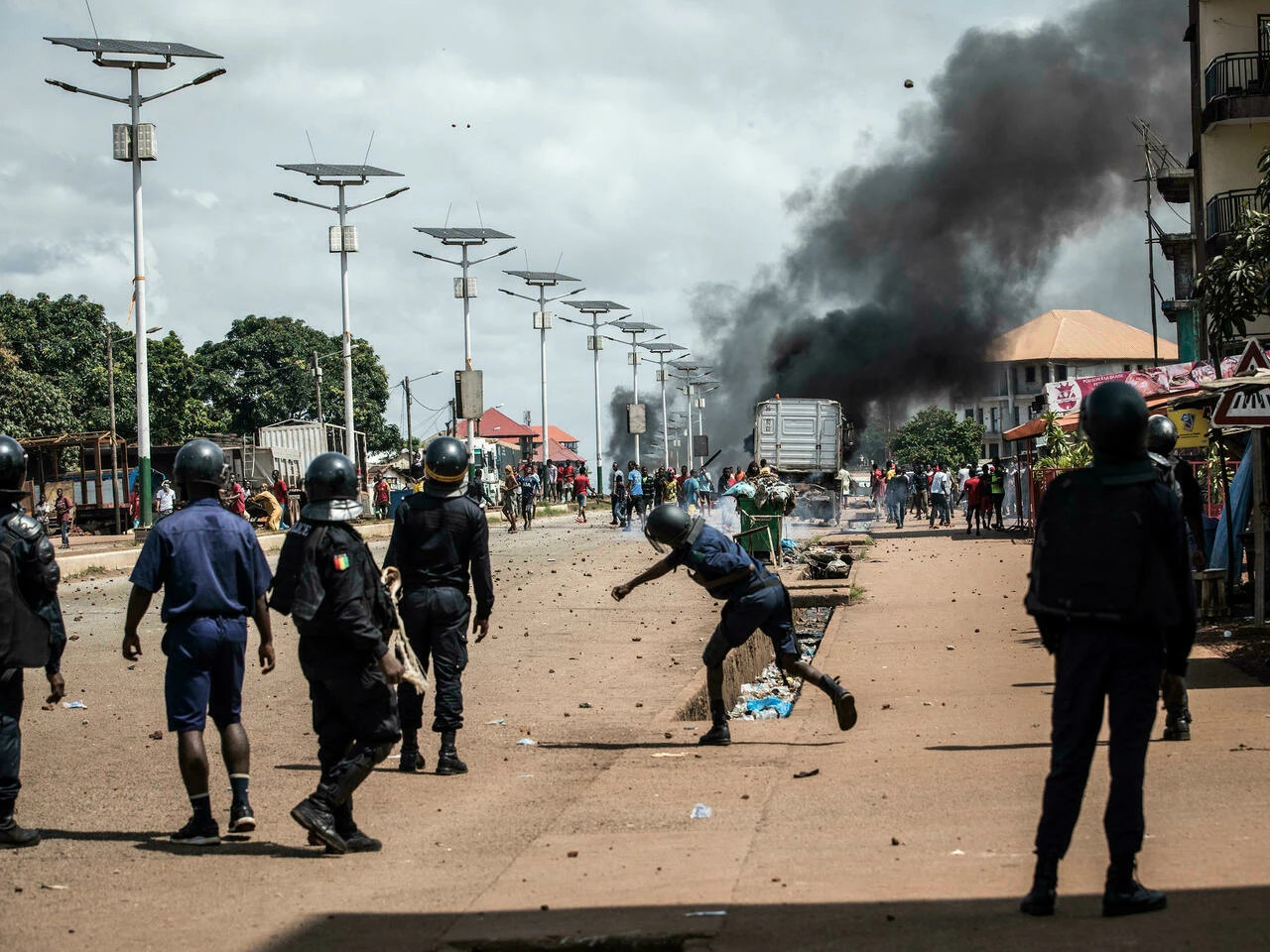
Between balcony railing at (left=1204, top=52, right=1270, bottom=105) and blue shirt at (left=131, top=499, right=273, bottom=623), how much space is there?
27.3 meters

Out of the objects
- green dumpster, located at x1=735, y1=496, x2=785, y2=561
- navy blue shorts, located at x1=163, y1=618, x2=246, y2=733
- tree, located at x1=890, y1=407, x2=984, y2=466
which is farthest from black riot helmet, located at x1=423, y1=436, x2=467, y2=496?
tree, located at x1=890, y1=407, x2=984, y2=466

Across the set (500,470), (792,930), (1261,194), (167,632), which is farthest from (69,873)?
(500,470)

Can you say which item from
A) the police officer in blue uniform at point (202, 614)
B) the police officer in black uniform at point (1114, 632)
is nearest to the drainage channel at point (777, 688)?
the police officer in blue uniform at point (202, 614)

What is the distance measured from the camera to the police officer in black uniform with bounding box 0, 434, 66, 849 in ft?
19.4

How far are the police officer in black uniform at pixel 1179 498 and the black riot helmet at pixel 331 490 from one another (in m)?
3.28

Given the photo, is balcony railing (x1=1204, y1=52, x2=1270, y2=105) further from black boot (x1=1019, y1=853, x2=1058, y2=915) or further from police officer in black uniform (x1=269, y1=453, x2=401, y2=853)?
black boot (x1=1019, y1=853, x2=1058, y2=915)

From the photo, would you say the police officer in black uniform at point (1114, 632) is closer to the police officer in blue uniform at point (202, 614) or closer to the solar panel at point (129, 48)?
the police officer in blue uniform at point (202, 614)

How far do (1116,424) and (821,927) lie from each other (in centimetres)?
171

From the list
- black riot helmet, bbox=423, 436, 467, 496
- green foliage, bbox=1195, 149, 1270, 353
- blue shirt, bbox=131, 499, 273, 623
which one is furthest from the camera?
green foliage, bbox=1195, 149, 1270, 353

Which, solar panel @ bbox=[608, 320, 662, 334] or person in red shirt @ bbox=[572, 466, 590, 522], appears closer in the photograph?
person in red shirt @ bbox=[572, 466, 590, 522]

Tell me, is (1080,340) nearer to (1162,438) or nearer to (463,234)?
(463,234)

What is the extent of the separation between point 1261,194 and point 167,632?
8.94m

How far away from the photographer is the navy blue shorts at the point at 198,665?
583 centimetres

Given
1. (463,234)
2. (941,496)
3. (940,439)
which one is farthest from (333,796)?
(940,439)
